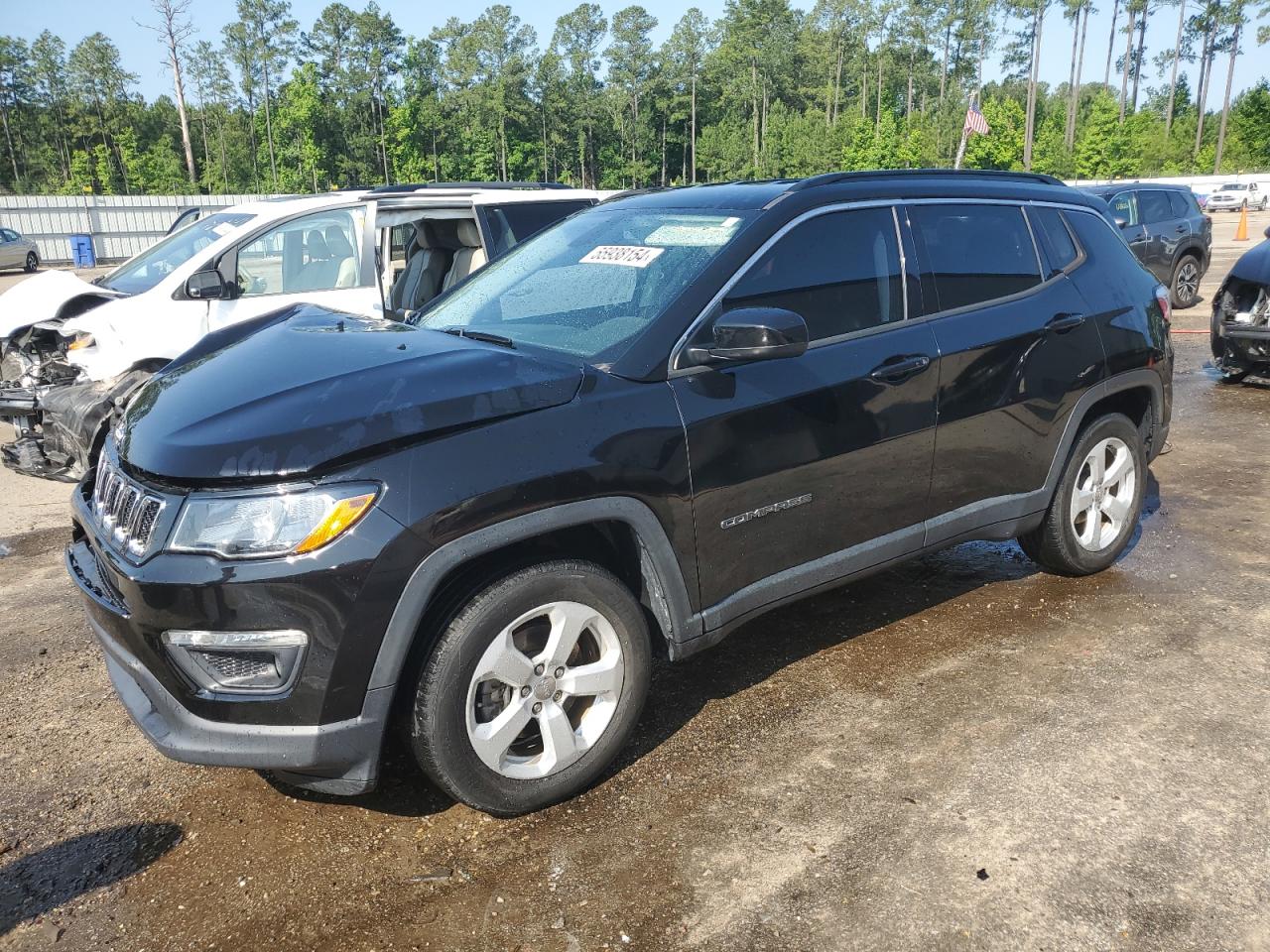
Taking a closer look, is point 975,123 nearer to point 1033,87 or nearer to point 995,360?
point 995,360

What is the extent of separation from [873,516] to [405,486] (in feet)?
5.98

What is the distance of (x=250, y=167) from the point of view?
8081 centimetres

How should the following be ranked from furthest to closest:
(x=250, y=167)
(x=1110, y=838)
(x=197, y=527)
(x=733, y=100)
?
(x=733, y=100) < (x=250, y=167) < (x=1110, y=838) < (x=197, y=527)

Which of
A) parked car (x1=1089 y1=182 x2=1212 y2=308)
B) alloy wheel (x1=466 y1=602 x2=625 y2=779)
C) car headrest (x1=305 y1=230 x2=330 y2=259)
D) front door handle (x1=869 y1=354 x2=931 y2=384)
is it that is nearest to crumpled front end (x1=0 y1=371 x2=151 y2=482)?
car headrest (x1=305 y1=230 x2=330 y2=259)

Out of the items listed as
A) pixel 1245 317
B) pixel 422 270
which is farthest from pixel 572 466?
pixel 1245 317

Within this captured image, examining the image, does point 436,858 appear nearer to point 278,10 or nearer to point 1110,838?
point 1110,838

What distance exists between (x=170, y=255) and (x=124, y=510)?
17.6ft

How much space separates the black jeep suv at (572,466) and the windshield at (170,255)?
3.70m

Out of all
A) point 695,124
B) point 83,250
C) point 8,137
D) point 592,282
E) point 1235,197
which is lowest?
point 83,250

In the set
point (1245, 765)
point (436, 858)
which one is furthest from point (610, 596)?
point (1245, 765)

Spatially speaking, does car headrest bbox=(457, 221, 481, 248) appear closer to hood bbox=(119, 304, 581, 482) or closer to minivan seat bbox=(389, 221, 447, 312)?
minivan seat bbox=(389, 221, 447, 312)

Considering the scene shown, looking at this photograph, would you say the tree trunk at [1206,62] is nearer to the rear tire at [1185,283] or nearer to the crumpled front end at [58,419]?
the rear tire at [1185,283]

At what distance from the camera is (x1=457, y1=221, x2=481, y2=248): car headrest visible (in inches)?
300

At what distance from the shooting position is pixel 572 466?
9.28ft
